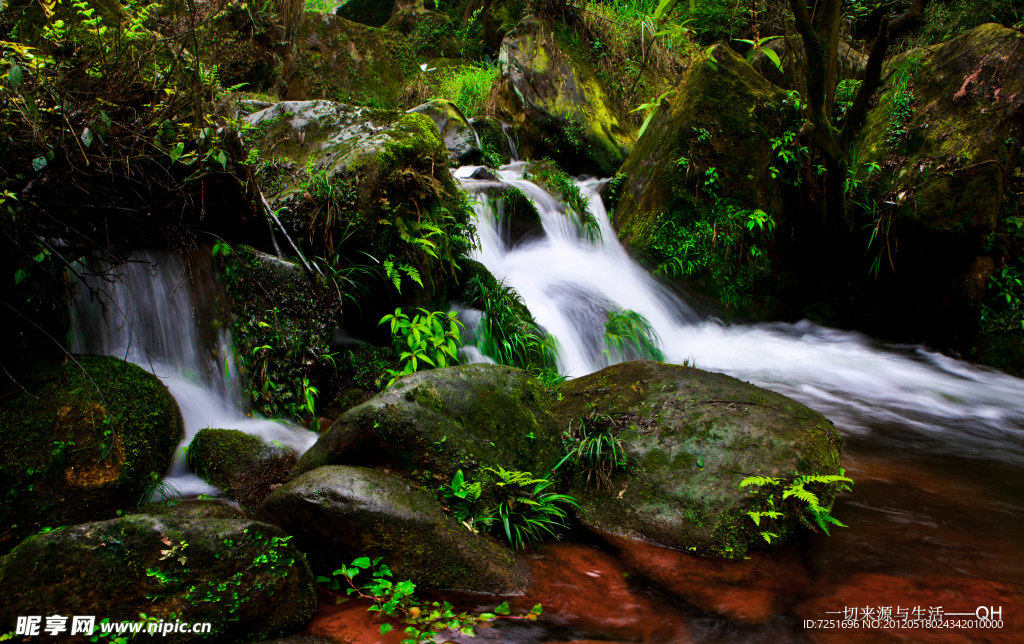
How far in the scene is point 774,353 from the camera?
7.16 metres

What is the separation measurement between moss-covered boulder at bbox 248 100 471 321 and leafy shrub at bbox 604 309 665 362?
207 cm

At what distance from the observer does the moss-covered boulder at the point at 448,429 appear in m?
3.10

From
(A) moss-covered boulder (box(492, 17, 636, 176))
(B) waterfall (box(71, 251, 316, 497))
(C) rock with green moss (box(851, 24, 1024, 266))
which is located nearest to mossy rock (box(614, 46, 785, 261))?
(C) rock with green moss (box(851, 24, 1024, 266))

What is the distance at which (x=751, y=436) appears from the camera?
11.6 ft

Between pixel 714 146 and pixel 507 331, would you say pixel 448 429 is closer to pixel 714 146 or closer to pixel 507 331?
pixel 507 331

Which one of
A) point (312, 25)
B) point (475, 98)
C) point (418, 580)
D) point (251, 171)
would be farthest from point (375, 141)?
point (312, 25)

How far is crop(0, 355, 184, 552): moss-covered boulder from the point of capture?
2.88 m

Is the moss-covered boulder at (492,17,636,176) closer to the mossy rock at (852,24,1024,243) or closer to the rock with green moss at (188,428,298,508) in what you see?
the mossy rock at (852,24,1024,243)

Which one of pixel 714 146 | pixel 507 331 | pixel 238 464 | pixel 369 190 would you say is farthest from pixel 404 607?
pixel 714 146

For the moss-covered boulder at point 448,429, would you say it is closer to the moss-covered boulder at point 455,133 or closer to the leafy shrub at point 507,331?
the leafy shrub at point 507,331

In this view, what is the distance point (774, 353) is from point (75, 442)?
23.0ft

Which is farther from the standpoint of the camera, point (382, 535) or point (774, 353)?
point (774, 353)

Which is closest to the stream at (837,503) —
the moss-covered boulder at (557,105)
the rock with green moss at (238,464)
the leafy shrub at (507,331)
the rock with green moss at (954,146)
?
the rock with green moss at (238,464)

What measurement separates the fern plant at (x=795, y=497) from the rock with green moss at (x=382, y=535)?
1.39m
